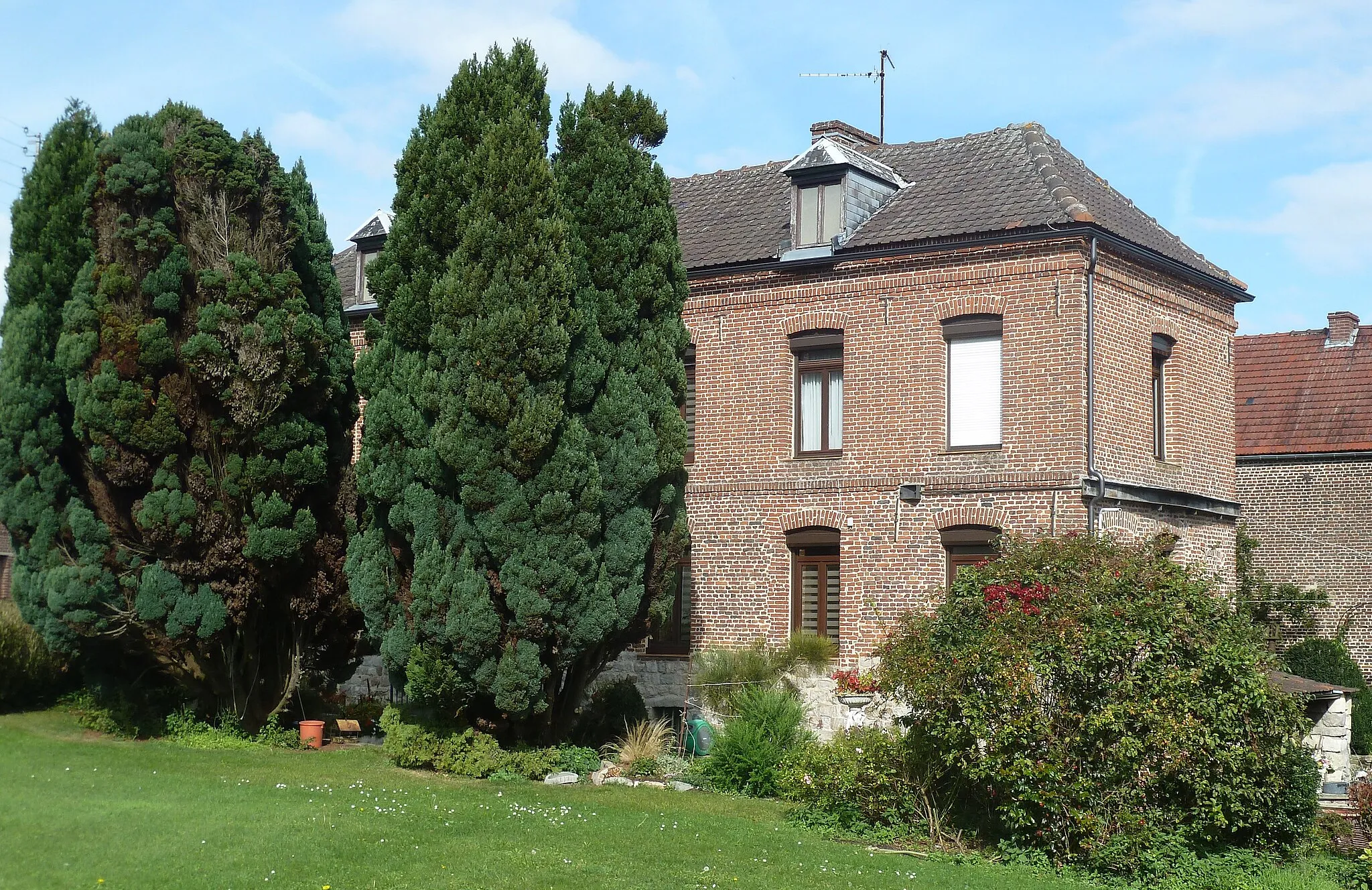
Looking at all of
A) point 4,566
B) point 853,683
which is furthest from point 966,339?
point 4,566

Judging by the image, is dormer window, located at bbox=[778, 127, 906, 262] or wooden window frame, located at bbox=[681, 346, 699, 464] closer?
dormer window, located at bbox=[778, 127, 906, 262]

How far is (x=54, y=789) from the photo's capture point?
14.9 meters

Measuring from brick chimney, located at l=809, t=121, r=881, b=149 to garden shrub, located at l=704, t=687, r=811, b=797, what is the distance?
11128 millimetres

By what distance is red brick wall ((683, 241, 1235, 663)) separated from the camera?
1958 cm

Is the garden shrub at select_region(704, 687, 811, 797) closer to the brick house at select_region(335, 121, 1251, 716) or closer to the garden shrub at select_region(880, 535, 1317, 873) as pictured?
the brick house at select_region(335, 121, 1251, 716)

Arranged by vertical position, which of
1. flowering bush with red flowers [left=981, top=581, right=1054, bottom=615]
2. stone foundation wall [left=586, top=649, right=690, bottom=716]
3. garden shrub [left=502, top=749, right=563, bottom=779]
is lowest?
garden shrub [left=502, top=749, right=563, bottom=779]

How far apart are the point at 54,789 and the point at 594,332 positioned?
7.80 metres

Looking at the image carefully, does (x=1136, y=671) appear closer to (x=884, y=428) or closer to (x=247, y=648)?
(x=884, y=428)

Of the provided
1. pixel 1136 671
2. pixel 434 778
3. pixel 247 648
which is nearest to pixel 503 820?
pixel 434 778

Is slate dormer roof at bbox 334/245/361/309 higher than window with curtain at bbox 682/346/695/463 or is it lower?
higher

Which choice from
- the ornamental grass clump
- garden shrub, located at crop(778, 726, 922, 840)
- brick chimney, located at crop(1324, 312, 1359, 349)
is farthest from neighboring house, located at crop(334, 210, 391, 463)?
brick chimney, located at crop(1324, 312, 1359, 349)

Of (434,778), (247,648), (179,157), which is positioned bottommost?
(434,778)

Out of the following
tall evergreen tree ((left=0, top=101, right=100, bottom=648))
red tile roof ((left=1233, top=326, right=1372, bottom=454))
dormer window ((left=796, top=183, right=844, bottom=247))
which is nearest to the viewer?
tall evergreen tree ((left=0, top=101, right=100, bottom=648))

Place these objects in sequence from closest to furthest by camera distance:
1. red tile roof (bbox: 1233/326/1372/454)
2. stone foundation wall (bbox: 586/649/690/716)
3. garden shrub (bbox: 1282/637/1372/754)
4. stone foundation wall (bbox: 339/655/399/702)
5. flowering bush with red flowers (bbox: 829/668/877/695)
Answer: flowering bush with red flowers (bbox: 829/668/877/695) < stone foundation wall (bbox: 586/649/690/716) < garden shrub (bbox: 1282/637/1372/754) < stone foundation wall (bbox: 339/655/399/702) < red tile roof (bbox: 1233/326/1372/454)
